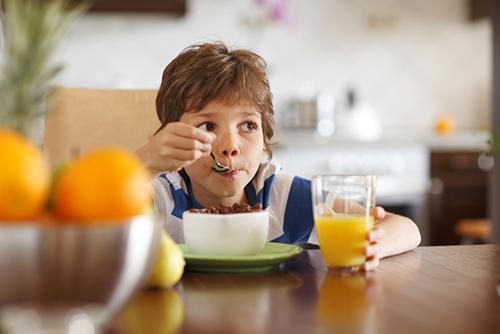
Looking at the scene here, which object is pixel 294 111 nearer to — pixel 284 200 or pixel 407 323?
pixel 284 200

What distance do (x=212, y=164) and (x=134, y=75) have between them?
3095 mm

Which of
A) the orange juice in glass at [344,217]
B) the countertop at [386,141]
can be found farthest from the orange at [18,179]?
the countertop at [386,141]

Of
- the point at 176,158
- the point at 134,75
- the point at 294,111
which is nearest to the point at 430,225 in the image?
the point at 294,111

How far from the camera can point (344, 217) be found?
1165 millimetres

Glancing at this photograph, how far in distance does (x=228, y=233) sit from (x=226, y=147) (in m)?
0.44

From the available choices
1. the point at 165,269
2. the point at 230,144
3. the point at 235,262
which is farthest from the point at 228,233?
the point at 230,144

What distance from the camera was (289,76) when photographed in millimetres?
4777

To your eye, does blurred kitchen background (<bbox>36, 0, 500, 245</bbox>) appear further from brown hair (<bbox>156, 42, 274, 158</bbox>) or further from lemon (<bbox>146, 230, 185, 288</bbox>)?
lemon (<bbox>146, 230, 185, 288</bbox>)

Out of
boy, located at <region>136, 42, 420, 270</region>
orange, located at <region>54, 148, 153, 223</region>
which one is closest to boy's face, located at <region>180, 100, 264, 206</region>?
boy, located at <region>136, 42, 420, 270</region>

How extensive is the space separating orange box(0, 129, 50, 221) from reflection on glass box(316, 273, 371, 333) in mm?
324

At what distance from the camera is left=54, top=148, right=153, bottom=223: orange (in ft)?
2.10

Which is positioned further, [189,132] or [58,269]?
[189,132]

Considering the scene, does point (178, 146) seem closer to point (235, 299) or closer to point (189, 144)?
point (189, 144)

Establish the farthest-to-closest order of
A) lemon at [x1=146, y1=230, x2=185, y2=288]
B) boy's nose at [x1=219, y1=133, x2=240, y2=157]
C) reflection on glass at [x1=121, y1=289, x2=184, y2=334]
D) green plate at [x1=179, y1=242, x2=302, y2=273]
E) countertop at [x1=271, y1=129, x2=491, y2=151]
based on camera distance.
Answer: countertop at [x1=271, y1=129, x2=491, y2=151], boy's nose at [x1=219, y1=133, x2=240, y2=157], green plate at [x1=179, y1=242, x2=302, y2=273], lemon at [x1=146, y1=230, x2=185, y2=288], reflection on glass at [x1=121, y1=289, x2=184, y2=334]
